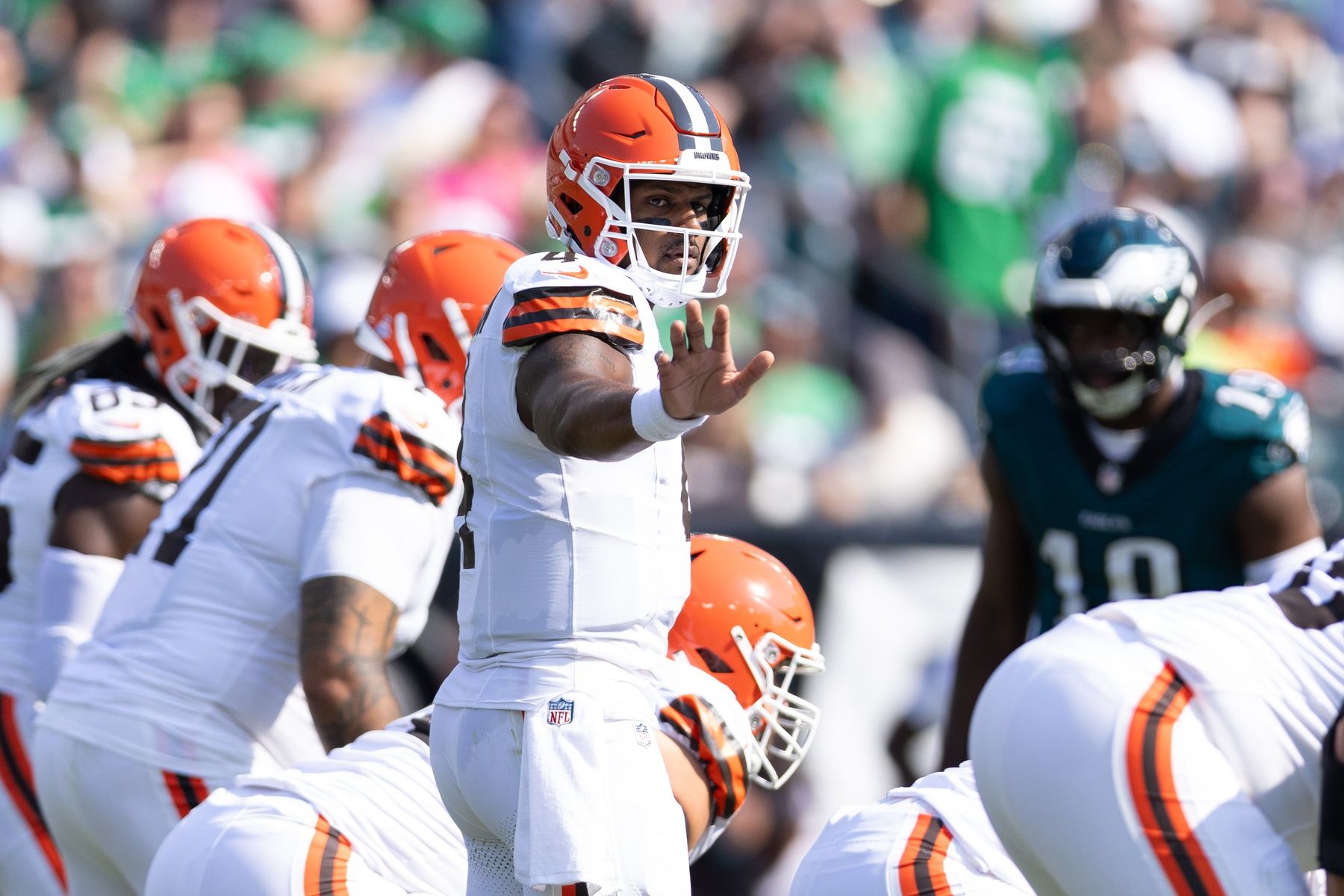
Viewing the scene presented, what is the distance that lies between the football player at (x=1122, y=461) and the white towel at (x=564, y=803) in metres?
1.75

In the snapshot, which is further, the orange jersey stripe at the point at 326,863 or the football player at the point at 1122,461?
the football player at the point at 1122,461

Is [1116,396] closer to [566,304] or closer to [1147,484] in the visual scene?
[1147,484]

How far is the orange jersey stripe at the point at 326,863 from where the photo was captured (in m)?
3.05

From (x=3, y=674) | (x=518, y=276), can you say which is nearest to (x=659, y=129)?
(x=518, y=276)

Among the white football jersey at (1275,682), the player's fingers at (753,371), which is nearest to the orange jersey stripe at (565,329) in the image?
the player's fingers at (753,371)

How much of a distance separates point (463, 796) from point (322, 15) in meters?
6.89

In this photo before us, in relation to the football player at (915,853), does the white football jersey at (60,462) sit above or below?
above

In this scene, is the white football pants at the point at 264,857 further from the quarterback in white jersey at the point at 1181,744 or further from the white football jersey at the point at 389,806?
the quarterback in white jersey at the point at 1181,744

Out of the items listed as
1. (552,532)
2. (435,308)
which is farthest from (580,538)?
(435,308)

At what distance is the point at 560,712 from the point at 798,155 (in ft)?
20.3

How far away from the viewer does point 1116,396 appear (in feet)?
13.9

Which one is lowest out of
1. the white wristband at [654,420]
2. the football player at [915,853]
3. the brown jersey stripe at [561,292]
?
the football player at [915,853]

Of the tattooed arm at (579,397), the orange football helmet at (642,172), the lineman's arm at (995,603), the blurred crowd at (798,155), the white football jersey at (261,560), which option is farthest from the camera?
the blurred crowd at (798,155)

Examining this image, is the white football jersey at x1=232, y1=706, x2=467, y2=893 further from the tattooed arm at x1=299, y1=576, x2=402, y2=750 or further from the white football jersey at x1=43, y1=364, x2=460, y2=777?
the white football jersey at x1=43, y1=364, x2=460, y2=777
